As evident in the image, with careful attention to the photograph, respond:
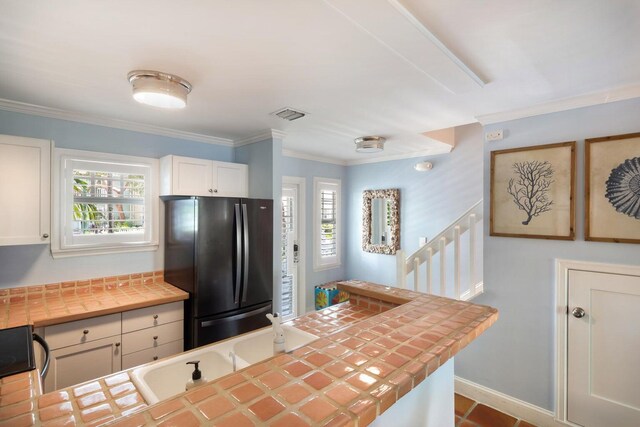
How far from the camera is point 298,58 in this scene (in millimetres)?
1597

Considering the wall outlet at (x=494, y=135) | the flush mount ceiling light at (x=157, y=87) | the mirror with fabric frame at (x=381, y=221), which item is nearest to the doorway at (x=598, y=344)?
the wall outlet at (x=494, y=135)

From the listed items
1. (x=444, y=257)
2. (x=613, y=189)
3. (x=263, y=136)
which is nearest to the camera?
(x=613, y=189)

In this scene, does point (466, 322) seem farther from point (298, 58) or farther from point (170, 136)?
point (170, 136)

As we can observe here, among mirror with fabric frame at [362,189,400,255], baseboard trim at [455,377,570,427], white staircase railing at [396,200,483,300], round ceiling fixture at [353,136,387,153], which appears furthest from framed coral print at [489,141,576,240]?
mirror with fabric frame at [362,189,400,255]

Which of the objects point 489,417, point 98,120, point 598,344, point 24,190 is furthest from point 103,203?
point 598,344

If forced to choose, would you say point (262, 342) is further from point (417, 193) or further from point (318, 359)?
point (417, 193)

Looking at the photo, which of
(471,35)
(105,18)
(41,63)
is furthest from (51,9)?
Answer: (471,35)

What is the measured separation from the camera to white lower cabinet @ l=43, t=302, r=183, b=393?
1.98 metres

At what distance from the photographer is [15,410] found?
77cm

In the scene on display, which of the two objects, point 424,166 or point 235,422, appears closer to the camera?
point 235,422

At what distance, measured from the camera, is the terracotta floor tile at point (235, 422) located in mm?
634

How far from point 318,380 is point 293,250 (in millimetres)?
3500

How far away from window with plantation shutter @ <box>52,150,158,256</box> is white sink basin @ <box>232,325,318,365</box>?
5.97 ft

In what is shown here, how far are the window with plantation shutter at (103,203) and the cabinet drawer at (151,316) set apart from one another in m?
0.71
